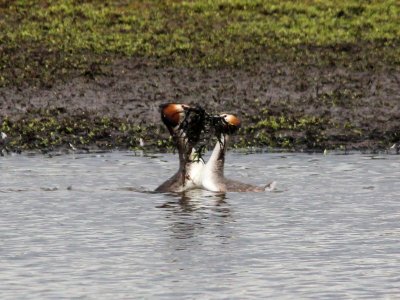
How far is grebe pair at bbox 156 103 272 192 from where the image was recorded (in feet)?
59.8

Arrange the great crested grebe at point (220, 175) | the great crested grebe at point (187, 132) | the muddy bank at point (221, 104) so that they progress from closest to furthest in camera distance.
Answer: the great crested grebe at point (220, 175) < the great crested grebe at point (187, 132) < the muddy bank at point (221, 104)

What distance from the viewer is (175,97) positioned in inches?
992

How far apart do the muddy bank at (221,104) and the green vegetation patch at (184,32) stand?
547 mm

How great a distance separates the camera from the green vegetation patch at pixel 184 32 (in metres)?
26.9

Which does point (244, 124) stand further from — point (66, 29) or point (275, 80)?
point (66, 29)

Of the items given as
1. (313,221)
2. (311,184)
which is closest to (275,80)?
(311,184)

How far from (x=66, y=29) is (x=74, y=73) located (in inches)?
90.9

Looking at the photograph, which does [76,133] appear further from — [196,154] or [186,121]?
[196,154]

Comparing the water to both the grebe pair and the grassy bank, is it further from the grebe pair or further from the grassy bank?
the grassy bank

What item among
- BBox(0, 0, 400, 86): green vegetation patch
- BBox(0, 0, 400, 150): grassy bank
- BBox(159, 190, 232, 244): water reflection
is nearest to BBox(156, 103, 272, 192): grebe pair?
BBox(159, 190, 232, 244): water reflection

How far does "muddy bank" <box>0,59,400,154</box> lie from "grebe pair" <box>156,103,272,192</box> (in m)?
4.34

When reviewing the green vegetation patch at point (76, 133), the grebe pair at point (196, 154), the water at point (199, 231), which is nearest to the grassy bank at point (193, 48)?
the green vegetation patch at point (76, 133)

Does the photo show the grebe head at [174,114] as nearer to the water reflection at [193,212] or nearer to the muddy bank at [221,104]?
the water reflection at [193,212]

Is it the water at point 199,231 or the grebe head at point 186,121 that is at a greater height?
the grebe head at point 186,121
